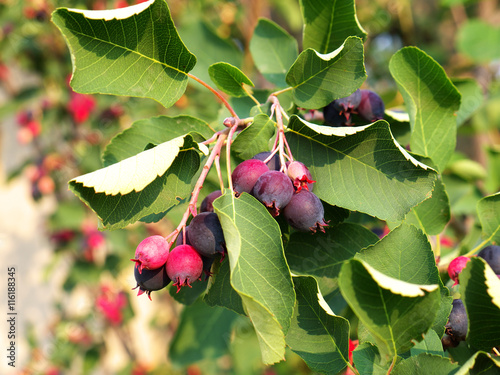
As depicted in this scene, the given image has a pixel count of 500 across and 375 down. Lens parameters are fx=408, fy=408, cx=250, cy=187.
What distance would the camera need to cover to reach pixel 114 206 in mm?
578

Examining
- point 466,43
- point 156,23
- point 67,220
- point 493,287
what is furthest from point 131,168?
point 466,43

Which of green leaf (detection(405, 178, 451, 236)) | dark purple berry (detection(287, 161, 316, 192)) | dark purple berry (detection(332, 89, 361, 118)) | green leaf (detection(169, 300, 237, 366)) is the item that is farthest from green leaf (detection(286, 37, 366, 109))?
green leaf (detection(169, 300, 237, 366))

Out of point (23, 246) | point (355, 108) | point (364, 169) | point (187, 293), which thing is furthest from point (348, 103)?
point (23, 246)

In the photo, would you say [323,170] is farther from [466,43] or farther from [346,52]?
[466,43]

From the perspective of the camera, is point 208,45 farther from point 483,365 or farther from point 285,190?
point 483,365

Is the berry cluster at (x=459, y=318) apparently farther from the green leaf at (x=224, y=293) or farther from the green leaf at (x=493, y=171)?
the green leaf at (x=493, y=171)

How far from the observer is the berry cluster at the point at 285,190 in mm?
558

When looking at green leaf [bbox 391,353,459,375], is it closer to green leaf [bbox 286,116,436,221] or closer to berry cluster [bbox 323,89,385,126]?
green leaf [bbox 286,116,436,221]

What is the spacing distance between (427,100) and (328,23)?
231 millimetres

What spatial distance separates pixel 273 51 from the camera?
36.8 inches

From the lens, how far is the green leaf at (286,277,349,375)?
59cm

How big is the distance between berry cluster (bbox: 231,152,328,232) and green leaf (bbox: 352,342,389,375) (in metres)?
→ 0.18

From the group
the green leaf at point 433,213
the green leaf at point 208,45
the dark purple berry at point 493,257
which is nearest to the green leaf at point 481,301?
the dark purple berry at point 493,257

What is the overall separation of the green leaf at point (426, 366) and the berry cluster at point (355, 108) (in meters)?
0.40
